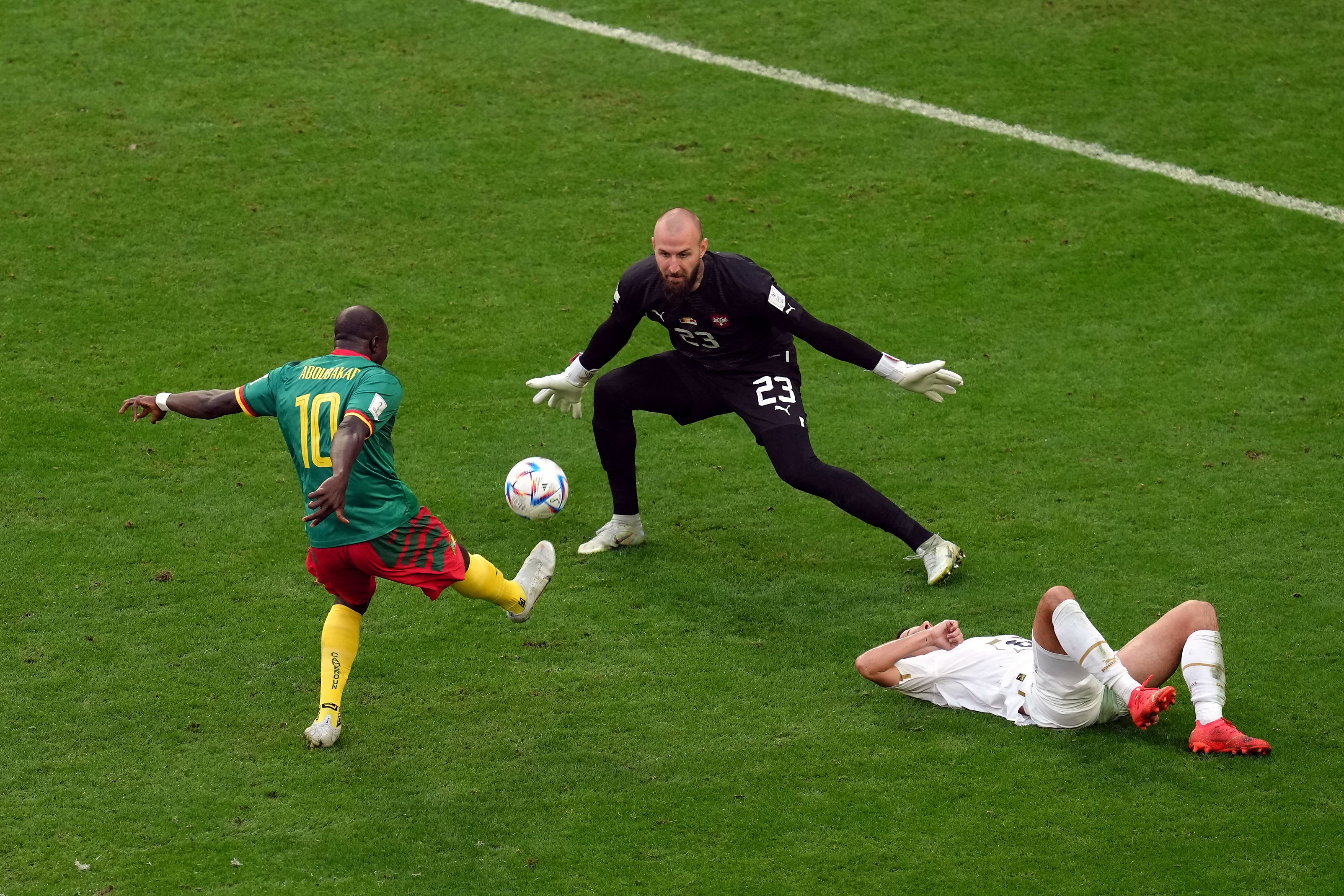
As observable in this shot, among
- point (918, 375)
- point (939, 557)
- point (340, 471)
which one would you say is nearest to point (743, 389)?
point (918, 375)

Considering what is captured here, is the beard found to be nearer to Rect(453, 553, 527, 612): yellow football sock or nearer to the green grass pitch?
the green grass pitch

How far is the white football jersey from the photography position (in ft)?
23.4

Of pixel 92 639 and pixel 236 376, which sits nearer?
pixel 92 639

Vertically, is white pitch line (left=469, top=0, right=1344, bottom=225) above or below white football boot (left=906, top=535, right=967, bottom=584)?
above

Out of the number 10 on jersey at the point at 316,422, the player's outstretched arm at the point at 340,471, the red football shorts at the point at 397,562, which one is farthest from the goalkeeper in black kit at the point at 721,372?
the player's outstretched arm at the point at 340,471

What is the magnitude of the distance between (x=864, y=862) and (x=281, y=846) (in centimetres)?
246

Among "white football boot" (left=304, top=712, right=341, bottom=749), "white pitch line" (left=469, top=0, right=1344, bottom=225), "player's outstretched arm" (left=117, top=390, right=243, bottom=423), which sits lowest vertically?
"white football boot" (left=304, top=712, right=341, bottom=749)

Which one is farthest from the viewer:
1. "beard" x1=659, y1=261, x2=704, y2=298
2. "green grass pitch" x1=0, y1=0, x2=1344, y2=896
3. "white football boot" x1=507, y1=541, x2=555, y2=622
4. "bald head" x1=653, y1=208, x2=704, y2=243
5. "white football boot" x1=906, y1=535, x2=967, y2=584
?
"white football boot" x1=906, y1=535, x2=967, y2=584

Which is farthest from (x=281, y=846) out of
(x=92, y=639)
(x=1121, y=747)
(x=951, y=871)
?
(x=1121, y=747)

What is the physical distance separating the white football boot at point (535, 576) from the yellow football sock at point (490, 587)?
4cm

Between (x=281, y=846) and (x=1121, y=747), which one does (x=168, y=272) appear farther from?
(x=1121, y=747)

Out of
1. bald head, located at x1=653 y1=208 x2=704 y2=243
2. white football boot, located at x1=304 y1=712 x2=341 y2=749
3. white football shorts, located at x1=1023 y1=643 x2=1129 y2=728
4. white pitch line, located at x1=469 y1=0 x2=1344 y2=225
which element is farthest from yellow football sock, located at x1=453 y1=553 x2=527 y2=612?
white pitch line, located at x1=469 y1=0 x2=1344 y2=225

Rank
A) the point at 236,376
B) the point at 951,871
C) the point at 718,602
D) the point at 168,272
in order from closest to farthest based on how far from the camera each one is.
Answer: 1. the point at 951,871
2. the point at 718,602
3. the point at 236,376
4. the point at 168,272

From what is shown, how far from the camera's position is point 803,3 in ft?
49.5
